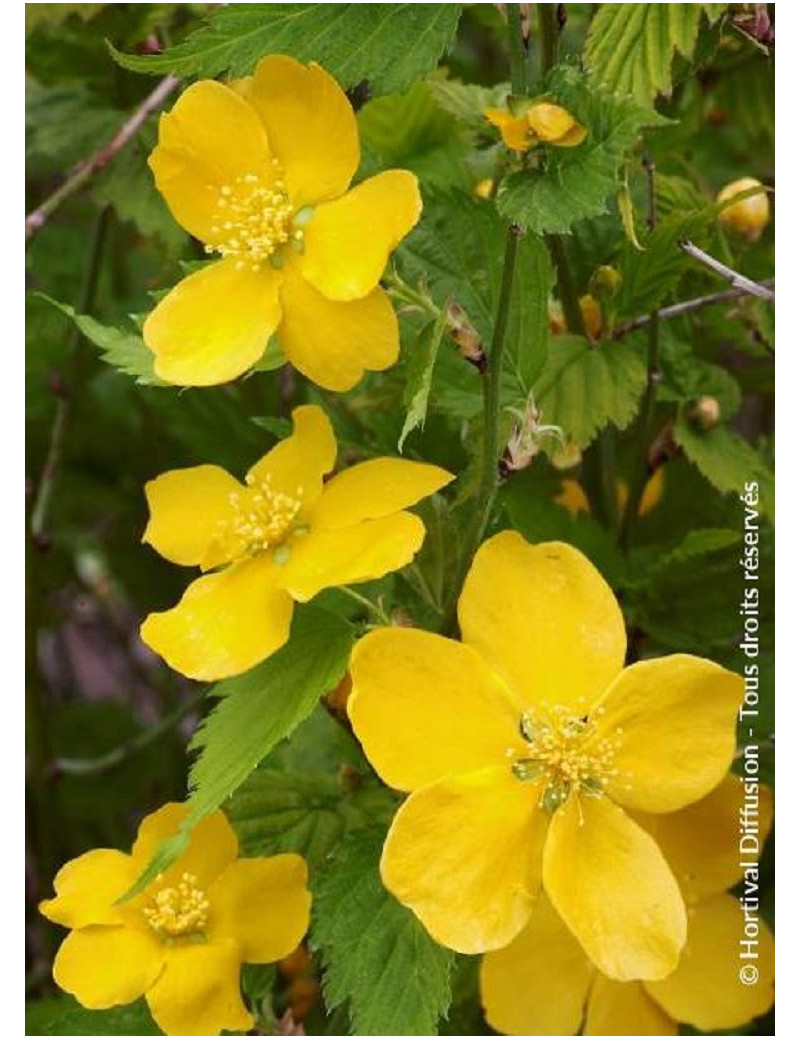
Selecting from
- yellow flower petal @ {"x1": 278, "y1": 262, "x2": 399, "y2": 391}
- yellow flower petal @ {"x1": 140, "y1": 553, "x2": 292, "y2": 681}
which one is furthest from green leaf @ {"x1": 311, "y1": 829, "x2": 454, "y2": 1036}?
yellow flower petal @ {"x1": 278, "y1": 262, "x2": 399, "y2": 391}

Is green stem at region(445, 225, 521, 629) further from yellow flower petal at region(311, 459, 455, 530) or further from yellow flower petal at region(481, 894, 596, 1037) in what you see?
yellow flower petal at region(481, 894, 596, 1037)

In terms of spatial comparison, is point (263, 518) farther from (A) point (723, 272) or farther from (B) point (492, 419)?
(A) point (723, 272)

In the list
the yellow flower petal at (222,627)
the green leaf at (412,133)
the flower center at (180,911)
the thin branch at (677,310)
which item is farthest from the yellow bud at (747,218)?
the flower center at (180,911)

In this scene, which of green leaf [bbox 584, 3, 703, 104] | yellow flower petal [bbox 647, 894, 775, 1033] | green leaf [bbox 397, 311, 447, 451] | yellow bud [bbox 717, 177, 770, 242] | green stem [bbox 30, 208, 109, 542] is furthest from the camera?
green stem [bbox 30, 208, 109, 542]

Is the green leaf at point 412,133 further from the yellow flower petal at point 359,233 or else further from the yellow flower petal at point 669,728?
the yellow flower petal at point 669,728
